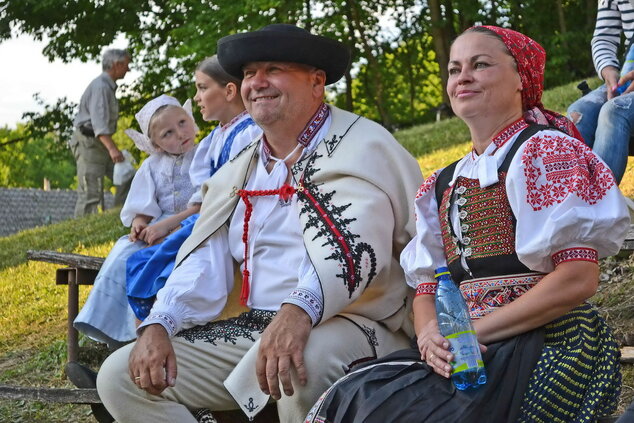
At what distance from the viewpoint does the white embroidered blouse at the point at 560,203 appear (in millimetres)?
2730

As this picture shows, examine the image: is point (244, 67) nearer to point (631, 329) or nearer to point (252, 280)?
point (252, 280)

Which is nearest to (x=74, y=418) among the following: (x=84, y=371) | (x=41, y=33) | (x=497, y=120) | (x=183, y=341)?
(x=84, y=371)

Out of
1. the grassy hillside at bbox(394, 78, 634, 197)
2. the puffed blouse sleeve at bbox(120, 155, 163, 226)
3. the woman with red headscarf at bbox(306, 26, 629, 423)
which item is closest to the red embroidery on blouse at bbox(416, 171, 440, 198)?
the woman with red headscarf at bbox(306, 26, 629, 423)

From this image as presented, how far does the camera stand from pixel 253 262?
3740mm

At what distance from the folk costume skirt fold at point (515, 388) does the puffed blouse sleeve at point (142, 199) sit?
2537 millimetres

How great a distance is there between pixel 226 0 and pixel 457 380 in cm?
1454

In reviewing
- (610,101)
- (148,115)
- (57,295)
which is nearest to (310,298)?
(148,115)

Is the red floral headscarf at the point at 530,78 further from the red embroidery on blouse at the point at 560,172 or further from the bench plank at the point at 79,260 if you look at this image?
the bench plank at the point at 79,260

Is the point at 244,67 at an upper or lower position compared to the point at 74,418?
upper

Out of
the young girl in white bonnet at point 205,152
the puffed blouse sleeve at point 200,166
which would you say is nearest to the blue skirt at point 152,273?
the young girl in white bonnet at point 205,152

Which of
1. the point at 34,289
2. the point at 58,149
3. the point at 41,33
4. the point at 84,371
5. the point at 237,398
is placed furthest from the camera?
the point at 58,149

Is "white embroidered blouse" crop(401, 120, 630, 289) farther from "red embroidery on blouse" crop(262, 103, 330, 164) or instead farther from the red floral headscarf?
"red embroidery on blouse" crop(262, 103, 330, 164)

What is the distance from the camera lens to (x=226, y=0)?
649 inches

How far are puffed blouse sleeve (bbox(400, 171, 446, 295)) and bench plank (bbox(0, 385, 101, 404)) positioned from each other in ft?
5.29
